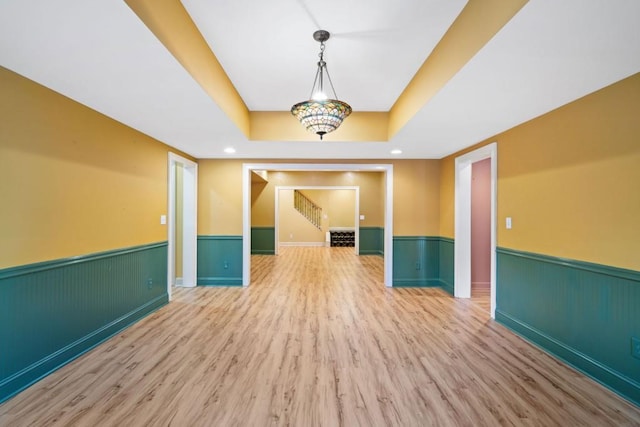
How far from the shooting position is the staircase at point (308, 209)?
1155 centimetres

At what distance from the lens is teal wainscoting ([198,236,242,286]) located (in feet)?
17.2

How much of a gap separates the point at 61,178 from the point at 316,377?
9.13 ft

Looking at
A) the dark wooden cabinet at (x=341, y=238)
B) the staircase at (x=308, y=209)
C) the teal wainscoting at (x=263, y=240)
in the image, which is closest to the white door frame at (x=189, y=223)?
the teal wainscoting at (x=263, y=240)

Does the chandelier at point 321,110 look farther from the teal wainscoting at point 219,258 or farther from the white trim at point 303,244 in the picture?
the white trim at point 303,244

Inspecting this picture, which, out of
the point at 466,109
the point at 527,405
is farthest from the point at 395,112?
the point at 527,405

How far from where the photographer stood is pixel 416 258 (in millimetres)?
5242

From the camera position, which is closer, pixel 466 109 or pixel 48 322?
pixel 48 322

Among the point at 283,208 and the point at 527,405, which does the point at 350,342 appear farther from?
the point at 283,208

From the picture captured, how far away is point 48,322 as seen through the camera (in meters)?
2.33

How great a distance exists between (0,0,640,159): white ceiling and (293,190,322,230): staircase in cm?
807

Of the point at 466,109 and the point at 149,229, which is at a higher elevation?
the point at 466,109

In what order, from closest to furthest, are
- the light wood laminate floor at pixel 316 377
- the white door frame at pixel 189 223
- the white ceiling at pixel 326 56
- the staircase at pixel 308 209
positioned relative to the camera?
the white ceiling at pixel 326 56, the light wood laminate floor at pixel 316 377, the white door frame at pixel 189 223, the staircase at pixel 308 209

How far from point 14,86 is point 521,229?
15.7ft

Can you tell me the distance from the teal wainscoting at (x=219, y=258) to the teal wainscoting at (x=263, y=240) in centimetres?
393
